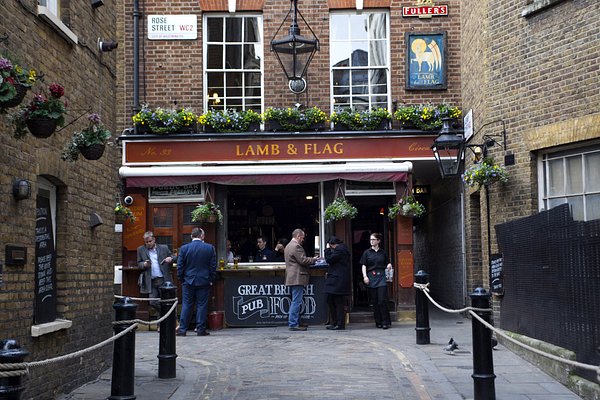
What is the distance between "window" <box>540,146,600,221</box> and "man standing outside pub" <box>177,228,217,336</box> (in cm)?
576

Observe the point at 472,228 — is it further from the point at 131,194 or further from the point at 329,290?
the point at 131,194

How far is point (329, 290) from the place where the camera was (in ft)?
47.1

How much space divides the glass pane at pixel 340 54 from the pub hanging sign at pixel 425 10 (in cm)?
141

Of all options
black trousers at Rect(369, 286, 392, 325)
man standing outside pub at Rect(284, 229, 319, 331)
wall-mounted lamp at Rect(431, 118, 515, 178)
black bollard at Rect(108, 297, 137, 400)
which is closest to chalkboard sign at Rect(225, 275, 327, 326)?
man standing outside pub at Rect(284, 229, 319, 331)

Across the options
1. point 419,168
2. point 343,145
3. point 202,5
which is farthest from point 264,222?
point 202,5

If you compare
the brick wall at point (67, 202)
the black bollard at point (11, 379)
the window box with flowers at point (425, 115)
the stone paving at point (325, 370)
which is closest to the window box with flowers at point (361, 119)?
the window box with flowers at point (425, 115)

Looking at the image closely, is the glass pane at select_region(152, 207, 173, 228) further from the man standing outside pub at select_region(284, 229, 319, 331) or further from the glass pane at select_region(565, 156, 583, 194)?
the glass pane at select_region(565, 156, 583, 194)

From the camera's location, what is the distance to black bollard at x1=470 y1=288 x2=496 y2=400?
24.3 ft

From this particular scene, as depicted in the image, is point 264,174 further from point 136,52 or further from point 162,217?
point 136,52

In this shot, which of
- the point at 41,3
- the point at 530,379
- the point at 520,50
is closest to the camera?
the point at 41,3

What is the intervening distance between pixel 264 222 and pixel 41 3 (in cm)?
970

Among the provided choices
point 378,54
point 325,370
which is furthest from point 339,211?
point 325,370

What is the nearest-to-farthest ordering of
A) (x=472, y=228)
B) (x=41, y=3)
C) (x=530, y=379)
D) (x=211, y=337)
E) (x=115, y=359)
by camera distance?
(x=115, y=359) → (x=41, y=3) → (x=530, y=379) → (x=211, y=337) → (x=472, y=228)

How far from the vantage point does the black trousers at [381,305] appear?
47.8 ft
